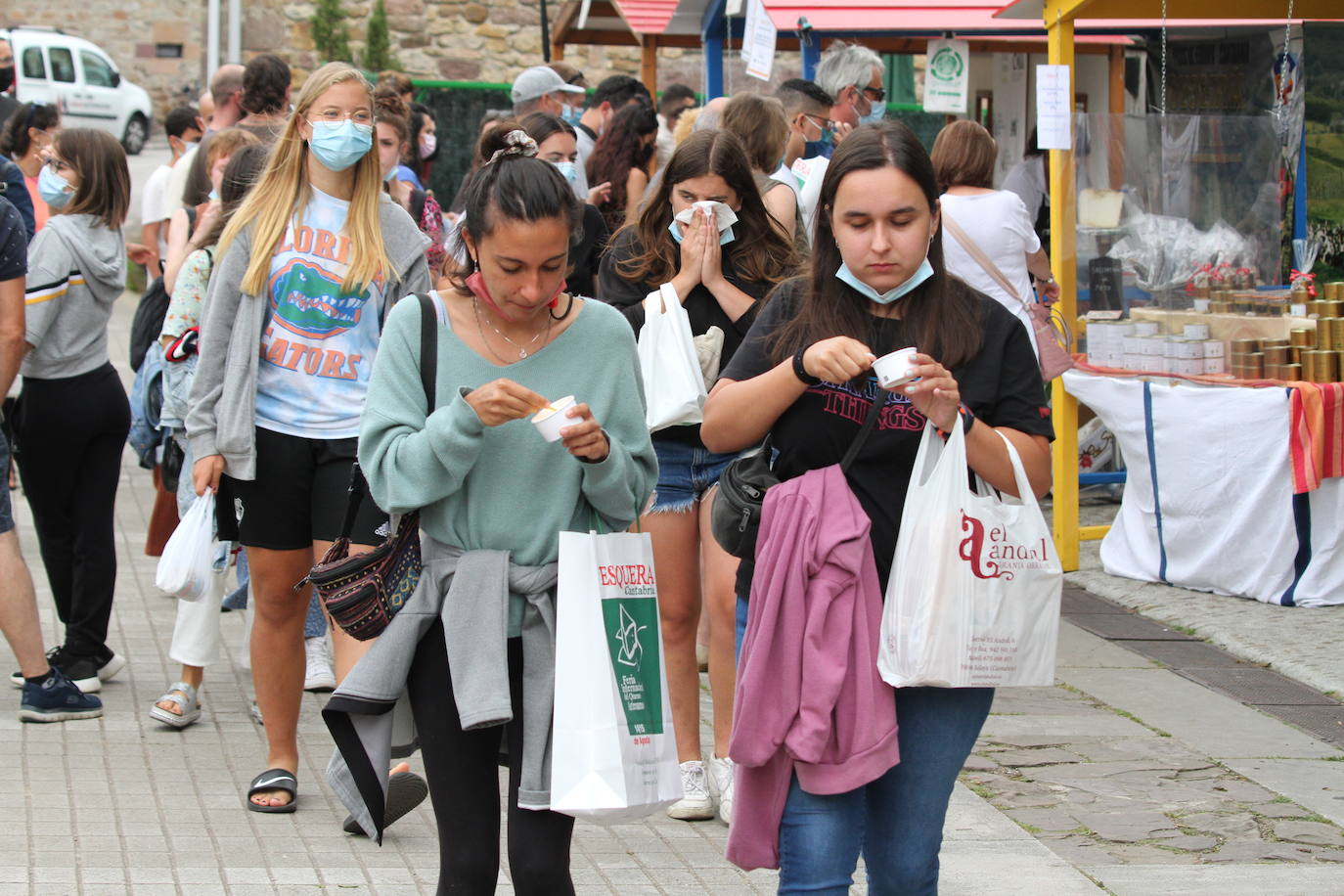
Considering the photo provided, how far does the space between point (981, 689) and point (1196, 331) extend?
5.00m

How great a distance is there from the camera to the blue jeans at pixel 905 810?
299cm

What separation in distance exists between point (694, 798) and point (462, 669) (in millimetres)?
2036

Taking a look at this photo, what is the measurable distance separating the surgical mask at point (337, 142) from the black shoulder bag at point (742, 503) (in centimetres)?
187

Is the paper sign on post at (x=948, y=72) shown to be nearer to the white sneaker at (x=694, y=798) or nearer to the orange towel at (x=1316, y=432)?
the orange towel at (x=1316, y=432)

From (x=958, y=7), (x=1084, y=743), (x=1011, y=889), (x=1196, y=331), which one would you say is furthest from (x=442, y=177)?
(x=1011, y=889)

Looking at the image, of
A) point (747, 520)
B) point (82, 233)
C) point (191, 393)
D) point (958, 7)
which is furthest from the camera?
point (958, 7)

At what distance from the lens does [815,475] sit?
3014 millimetres

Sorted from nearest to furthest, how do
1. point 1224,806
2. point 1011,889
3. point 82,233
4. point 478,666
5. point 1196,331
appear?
1. point 478,666
2. point 1011,889
3. point 1224,806
4. point 82,233
5. point 1196,331

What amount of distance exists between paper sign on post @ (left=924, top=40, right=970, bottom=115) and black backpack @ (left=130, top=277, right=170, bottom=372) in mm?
5899

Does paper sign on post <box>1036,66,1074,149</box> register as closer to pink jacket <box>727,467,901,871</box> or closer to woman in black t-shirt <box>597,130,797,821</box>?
woman in black t-shirt <box>597,130,797,821</box>

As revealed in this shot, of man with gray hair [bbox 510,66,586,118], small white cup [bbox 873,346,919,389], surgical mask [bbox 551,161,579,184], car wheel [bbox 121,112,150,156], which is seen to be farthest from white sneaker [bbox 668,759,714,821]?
car wheel [bbox 121,112,150,156]

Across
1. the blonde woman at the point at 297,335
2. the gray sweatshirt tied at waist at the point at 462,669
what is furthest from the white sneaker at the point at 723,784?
the gray sweatshirt tied at waist at the point at 462,669

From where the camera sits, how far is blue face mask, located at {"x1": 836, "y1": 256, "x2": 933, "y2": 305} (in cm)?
307

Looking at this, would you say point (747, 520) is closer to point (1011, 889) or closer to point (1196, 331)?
point (1011, 889)
